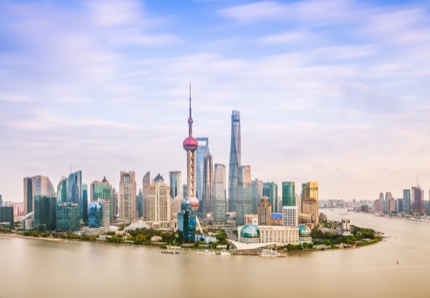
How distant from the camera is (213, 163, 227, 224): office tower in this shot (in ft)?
80.8

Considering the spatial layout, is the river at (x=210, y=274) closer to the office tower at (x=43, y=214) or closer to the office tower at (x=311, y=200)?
the office tower at (x=43, y=214)

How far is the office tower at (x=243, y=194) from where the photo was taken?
23.5 metres

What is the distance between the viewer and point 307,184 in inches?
933

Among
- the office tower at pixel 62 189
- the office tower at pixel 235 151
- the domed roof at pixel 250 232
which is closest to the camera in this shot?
the domed roof at pixel 250 232

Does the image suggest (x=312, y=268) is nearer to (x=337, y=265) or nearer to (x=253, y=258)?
(x=337, y=265)

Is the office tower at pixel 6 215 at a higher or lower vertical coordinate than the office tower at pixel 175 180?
lower

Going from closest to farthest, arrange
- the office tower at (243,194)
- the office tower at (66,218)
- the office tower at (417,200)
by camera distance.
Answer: the office tower at (66,218) → the office tower at (243,194) → the office tower at (417,200)

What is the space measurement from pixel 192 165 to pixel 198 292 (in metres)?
15.2

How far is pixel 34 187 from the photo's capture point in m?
25.6

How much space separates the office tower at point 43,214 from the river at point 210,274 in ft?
26.0

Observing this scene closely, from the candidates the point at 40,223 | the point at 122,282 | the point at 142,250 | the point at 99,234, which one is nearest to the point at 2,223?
the point at 40,223

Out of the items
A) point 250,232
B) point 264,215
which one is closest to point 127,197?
point 264,215

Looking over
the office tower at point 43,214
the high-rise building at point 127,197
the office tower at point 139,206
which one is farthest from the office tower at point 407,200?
the office tower at point 43,214

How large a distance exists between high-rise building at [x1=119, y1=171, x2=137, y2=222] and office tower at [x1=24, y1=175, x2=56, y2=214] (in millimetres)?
3102
